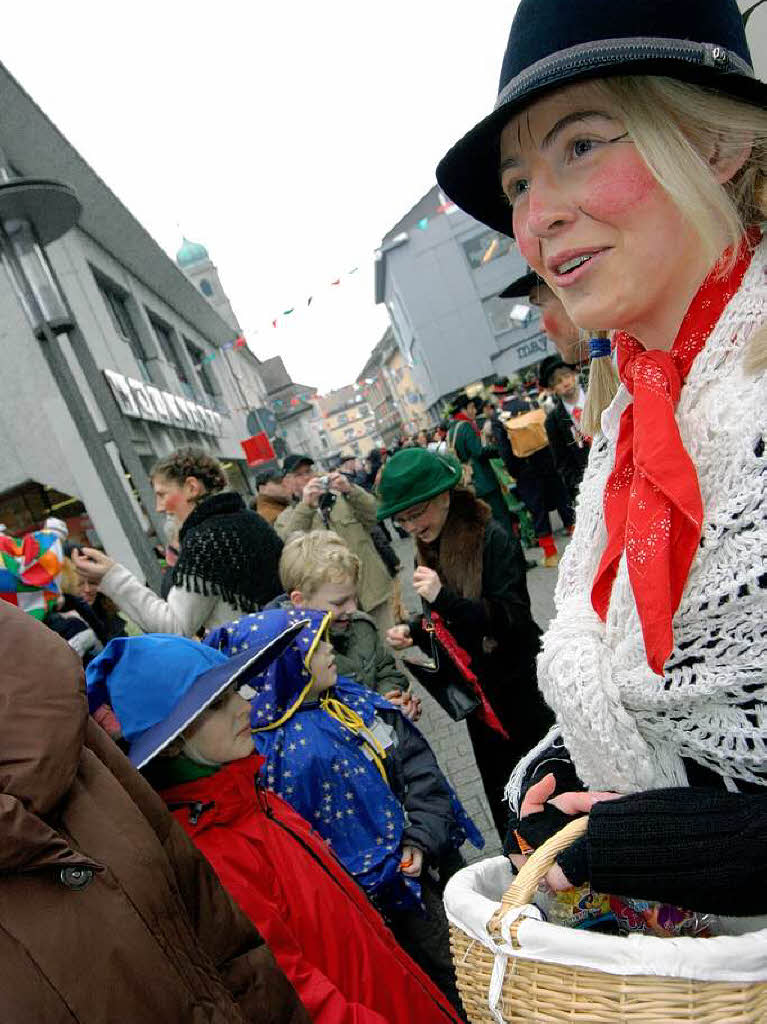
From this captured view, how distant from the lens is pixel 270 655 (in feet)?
6.47

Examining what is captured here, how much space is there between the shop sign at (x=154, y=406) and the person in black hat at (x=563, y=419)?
5.22 m

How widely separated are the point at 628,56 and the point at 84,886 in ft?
4.72

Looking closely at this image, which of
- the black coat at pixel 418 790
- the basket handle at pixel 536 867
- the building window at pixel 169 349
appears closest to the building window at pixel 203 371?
the building window at pixel 169 349

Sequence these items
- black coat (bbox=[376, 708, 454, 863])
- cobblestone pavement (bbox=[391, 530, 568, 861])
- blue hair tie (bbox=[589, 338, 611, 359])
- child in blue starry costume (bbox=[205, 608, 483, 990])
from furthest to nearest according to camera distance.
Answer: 1. cobblestone pavement (bbox=[391, 530, 568, 861])
2. black coat (bbox=[376, 708, 454, 863])
3. child in blue starry costume (bbox=[205, 608, 483, 990])
4. blue hair tie (bbox=[589, 338, 611, 359])

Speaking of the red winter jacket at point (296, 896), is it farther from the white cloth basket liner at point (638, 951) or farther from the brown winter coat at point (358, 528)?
the brown winter coat at point (358, 528)

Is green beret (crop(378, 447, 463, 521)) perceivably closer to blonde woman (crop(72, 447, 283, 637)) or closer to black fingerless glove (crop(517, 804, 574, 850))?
blonde woman (crop(72, 447, 283, 637))

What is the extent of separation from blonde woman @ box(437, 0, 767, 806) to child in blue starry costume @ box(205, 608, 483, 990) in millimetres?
1224

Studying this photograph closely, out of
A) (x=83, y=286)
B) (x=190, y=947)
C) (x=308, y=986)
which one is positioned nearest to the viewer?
(x=190, y=947)

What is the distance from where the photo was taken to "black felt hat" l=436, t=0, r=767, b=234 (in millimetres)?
917

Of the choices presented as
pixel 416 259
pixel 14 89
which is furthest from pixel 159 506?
pixel 416 259

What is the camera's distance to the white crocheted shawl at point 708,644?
0.87 m

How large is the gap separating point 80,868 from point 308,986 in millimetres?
768

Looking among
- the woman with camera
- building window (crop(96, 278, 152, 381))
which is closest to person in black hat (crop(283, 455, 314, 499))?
the woman with camera

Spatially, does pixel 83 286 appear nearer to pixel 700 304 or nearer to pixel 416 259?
pixel 700 304
